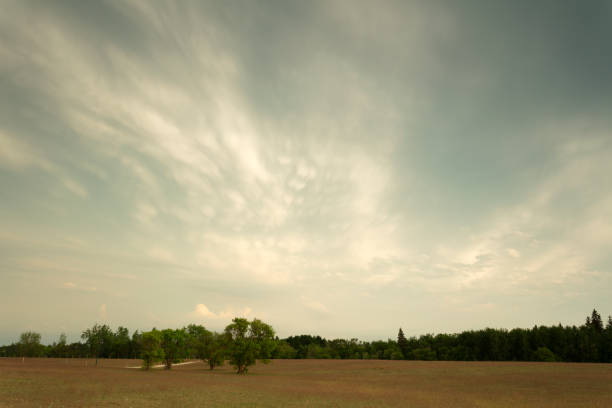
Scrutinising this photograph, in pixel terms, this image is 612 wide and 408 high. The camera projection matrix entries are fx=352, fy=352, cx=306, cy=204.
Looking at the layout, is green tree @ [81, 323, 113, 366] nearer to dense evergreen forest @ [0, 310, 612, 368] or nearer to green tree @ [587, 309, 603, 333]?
dense evergreen forest @ [0, 310, 612, 368]

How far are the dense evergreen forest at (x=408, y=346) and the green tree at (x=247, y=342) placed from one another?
0.81m

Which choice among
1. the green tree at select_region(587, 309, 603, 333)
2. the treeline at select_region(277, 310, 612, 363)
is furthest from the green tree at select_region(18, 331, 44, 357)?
the green tree at select_region(587, 309, 603, 333)

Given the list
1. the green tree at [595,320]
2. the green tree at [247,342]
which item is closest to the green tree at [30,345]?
the green tree at [247,342]

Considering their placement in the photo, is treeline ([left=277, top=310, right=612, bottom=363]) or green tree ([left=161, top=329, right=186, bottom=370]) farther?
treeline ([left=277, top=310, right=612, bottom=363])

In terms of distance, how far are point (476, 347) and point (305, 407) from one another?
452 feet

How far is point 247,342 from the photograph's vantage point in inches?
2972

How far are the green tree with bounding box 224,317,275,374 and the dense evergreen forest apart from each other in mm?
805

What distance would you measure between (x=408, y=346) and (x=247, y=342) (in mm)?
116954

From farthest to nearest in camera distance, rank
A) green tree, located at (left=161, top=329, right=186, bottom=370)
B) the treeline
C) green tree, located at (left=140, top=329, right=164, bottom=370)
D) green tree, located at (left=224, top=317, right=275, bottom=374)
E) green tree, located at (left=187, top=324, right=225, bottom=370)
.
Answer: the treeline, green tree, located at (left=161, top=329, right=186, bottom=370), green tree, located at (left=187, top=324, right=225, bottom=370), green tree, located at (left=140, top=329, right=164, bottom=370), green tree, located at (left=224, top=317, right=275, bottom=374)

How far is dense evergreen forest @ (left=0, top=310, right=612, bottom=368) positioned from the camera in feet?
318

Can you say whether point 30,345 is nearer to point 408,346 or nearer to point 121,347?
point 121,347

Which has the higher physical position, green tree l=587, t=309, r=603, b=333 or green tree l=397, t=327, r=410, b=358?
green tree l=587, t=309, r=603, b=333

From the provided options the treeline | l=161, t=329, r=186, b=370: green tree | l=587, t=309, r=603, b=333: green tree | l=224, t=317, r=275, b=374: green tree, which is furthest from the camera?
l=587, t=309, r=603, b=333: green tree

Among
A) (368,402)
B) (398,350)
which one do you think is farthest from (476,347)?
(368,402)
